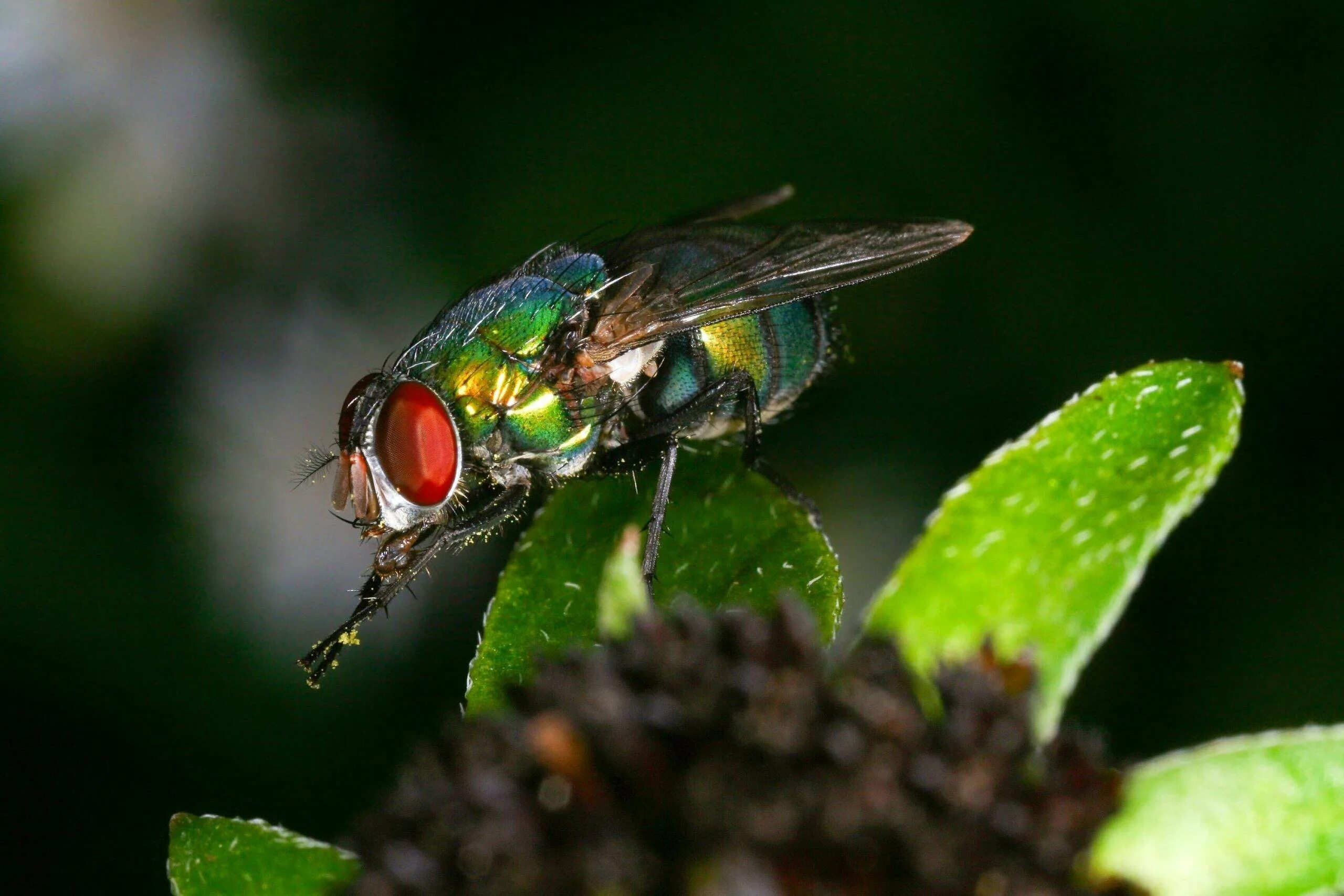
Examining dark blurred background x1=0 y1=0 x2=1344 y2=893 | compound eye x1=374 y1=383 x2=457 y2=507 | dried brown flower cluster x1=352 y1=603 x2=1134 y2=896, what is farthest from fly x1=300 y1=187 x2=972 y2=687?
dried brown flower cluster x1=352 y1=603 x2=1134 y2=896

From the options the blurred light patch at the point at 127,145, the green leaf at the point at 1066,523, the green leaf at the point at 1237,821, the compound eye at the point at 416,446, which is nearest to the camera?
the green leaf at the point at 1237,821

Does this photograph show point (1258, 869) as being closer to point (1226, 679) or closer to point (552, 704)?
point (552, 704)

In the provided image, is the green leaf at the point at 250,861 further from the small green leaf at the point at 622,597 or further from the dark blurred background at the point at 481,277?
the dark blurred background at the point at 481,277

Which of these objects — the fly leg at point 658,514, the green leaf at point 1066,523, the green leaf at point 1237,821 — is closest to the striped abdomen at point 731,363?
the fly leg at point 658,514

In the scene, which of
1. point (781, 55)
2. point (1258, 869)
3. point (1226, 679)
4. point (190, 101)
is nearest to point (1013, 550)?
point (1258, 869)

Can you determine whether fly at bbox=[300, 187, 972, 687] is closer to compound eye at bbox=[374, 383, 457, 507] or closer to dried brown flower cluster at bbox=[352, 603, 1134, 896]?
compound eye at bbox=[374, 383, 457, 507]

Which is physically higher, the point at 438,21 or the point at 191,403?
the point at 438,21
